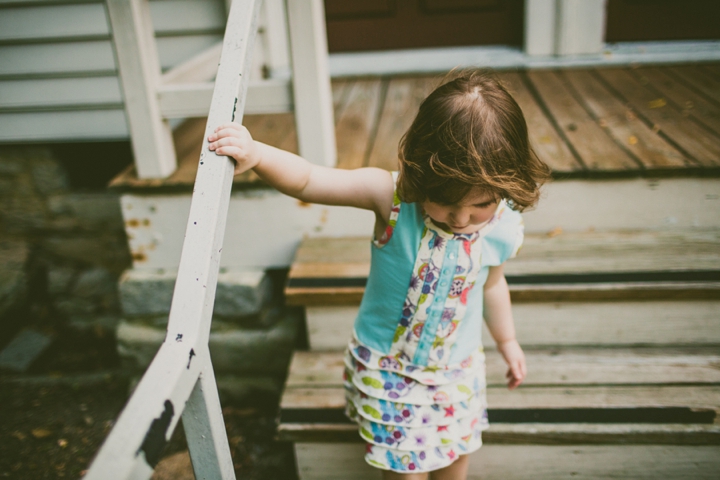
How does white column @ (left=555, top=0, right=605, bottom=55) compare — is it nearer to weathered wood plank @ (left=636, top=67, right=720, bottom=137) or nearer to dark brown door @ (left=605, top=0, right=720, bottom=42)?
dark brown door @ (left=605, top=0, right=720, bottom=42)

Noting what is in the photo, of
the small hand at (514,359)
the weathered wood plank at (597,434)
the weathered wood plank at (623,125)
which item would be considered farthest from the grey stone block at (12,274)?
the weathered wood plank at (623,125)

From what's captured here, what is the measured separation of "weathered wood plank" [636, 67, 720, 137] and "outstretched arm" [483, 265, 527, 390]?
1.24 meters

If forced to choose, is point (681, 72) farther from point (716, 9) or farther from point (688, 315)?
point (688, 315)

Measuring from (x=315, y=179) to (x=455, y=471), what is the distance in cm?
78

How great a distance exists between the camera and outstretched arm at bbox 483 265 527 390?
4.58ft

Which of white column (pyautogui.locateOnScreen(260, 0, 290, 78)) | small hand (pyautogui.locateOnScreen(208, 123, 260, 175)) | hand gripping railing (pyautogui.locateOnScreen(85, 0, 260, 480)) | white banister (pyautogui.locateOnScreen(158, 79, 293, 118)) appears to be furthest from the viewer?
white column (pyautogui.locateOnScreen(260, 0, 290, 78))

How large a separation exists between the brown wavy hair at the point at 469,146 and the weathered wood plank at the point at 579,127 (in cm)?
90

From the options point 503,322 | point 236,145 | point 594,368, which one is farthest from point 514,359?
point 236,145

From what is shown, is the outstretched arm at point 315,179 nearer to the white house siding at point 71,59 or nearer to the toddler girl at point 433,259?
the toddler girl at point 433,259

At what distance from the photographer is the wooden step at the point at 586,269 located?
5.49 ft

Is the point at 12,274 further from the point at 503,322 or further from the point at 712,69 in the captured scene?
the point at 712,69

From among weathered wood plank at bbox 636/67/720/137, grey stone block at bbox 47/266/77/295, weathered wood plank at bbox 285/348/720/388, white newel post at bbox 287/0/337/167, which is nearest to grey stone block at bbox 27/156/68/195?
grey stone block at bbox 47/266/77/295

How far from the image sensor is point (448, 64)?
3176mm

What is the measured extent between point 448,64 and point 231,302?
6.13ft
